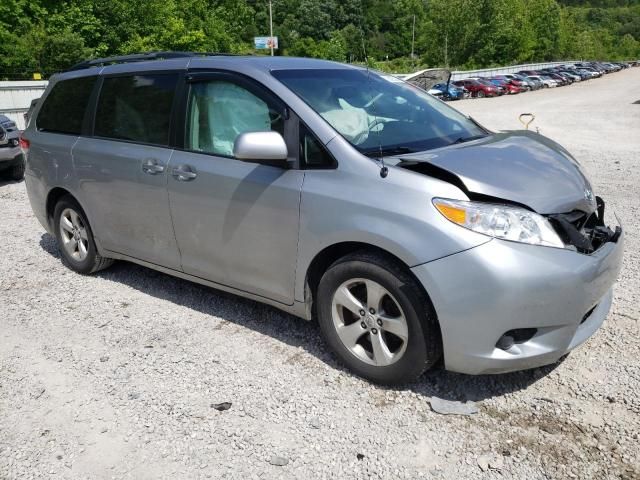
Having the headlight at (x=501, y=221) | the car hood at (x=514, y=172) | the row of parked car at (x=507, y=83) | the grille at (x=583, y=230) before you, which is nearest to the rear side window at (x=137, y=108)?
the car hood at (x=514, y=172)

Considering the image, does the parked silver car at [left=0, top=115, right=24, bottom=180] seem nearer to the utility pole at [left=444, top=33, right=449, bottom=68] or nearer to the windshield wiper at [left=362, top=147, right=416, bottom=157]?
the windshield wiper at [left=362, top=147, right=416, bottom=157]

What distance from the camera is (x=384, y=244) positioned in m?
3.09

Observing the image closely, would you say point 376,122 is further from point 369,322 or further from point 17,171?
point 17,171

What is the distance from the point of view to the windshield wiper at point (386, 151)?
3.38 meters

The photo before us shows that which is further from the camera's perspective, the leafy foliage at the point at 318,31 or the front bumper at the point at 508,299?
the leafy foliage at the point at 318,31

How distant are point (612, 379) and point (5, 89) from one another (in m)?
18.6

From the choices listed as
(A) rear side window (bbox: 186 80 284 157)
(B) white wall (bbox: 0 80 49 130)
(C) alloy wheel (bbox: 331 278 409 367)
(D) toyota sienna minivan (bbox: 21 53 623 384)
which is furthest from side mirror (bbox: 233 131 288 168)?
(B) white wall (bbox: 0 80 49 130)

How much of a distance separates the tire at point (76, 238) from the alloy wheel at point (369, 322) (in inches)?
105

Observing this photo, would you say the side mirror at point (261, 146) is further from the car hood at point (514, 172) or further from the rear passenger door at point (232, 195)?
the car hood at point (514, 172)

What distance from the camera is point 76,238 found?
17.4 feet

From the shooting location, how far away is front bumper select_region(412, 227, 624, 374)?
112 inches

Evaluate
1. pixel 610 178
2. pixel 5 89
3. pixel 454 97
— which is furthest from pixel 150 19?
pixel 610 178

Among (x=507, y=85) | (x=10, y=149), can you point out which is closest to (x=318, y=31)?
(x=507, y=85)

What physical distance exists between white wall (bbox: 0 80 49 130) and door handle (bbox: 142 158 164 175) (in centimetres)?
1522
